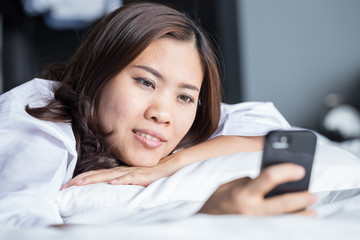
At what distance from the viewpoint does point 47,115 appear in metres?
0.90

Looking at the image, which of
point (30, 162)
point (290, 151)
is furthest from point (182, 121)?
point (290, 151)

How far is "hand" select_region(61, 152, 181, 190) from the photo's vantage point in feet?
2.80

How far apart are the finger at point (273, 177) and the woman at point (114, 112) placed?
0.37 m

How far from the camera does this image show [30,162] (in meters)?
0.75

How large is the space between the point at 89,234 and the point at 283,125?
1.15 metres

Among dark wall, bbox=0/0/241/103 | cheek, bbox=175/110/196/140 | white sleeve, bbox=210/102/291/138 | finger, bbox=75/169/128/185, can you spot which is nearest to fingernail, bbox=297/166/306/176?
finger, bbox=75/169/128/185

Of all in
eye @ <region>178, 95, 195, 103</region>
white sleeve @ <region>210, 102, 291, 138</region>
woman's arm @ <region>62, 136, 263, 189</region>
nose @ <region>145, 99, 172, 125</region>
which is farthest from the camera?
white sleeve @ <region>210, 102, 291, 138</region>

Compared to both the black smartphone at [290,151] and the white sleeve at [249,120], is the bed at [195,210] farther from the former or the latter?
the white sleeve at [249,120]

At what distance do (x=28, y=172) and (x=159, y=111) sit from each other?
1.20 ft

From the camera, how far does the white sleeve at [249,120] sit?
52.1 inches

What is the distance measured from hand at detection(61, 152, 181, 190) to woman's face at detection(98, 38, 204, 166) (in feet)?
0.21

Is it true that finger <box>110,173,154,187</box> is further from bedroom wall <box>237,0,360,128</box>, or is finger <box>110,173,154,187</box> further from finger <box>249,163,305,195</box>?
bedroom wall <box>237,0,360,128</box>

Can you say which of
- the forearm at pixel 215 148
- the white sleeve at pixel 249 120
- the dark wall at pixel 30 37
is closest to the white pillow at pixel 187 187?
the forearm at pixel 215 148

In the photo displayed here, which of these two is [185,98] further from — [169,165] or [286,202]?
[286,202]
